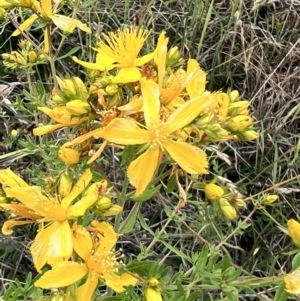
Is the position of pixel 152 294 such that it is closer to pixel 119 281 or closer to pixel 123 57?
pixel 119 281

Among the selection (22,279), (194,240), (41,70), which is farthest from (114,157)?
(41,70)

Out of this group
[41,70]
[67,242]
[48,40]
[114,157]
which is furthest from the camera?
[41,70]

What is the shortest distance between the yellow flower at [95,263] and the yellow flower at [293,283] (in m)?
0.28

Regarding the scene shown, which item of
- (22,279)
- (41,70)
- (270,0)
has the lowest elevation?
(22,279)

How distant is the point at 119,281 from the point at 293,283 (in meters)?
0.31

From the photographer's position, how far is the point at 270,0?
2.08m

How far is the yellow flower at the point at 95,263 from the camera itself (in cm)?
106

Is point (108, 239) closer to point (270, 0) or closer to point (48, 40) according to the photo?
point (48, 40)

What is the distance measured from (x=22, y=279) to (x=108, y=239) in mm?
989

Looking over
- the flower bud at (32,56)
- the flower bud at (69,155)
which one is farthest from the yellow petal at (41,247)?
the flower bud at (32,56)

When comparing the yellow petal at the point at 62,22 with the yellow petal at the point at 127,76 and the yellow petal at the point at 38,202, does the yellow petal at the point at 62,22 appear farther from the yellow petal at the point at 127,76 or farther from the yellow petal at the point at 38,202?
the yellow petal at the point at 38,202

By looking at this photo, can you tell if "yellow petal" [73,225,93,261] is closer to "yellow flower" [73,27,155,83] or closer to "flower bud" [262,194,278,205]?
"yellow flower" [73,27,155,83]

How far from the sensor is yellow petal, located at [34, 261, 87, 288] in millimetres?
1030

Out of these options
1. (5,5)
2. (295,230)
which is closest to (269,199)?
(295,230)
